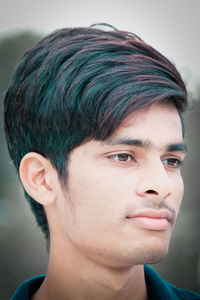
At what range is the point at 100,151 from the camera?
4.86 ft

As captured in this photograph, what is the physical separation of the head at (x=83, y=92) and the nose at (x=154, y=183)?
16cm

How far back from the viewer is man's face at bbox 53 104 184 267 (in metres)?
1.42

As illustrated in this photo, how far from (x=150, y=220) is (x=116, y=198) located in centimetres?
14

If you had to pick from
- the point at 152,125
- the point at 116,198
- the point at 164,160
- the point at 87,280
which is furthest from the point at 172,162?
the point at 87,280

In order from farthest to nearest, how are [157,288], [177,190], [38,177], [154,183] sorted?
[157,288], [38,177], [177,190], [154,183]

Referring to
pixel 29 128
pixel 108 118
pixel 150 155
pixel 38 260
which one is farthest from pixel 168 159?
pixel 38 260

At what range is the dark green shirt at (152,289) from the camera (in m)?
1.77

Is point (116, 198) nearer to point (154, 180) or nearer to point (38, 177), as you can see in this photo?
point (154, 180)

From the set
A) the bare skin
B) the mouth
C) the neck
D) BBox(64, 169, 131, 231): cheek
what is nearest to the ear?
the bare skin

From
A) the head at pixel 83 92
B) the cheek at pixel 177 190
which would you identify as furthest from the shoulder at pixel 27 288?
the cheek at pixel 177 190

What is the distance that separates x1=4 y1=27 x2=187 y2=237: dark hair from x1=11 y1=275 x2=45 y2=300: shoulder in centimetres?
58

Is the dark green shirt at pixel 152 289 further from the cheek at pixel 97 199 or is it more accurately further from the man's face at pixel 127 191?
the cheek at pixel 97 199

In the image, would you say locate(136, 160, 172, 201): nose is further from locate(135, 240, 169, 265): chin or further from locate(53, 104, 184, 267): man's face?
locate(135, 240, 169, 265): chin

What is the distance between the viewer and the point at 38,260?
8.05ft
